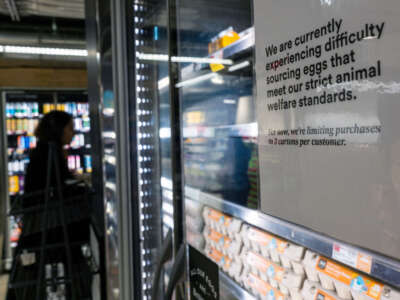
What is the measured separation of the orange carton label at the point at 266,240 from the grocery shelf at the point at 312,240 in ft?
0.22

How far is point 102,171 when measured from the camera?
2082 mm

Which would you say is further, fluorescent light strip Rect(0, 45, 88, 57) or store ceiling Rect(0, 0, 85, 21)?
fluorescent light strip Rect(0, 45, 88, 57)

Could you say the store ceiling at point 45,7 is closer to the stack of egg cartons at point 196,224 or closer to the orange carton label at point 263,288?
the stack of egg cartons at point 196,224

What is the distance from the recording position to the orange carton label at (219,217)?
1.45 meters

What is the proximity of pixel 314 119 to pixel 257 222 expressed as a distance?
0.73 m

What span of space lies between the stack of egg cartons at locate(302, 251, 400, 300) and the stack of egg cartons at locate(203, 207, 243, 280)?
384mm

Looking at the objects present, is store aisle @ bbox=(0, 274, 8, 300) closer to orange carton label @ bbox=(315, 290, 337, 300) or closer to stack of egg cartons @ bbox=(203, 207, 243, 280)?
stack of egg cartons @ bbox=(203, 207, 243, 280)

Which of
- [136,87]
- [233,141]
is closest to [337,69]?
[136,87]

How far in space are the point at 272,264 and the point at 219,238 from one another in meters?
0.34

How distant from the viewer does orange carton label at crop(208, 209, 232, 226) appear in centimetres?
145

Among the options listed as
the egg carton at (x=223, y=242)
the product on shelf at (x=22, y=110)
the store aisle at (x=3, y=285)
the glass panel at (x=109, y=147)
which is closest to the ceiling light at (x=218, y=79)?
the glass panel at (x=109, y=147)

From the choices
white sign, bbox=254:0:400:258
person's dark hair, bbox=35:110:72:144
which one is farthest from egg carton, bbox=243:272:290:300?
person's dark hair, bbox=35:110:72:144

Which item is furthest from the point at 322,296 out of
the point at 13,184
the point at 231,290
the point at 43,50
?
the point at 13,184

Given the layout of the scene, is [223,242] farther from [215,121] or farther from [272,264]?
[215,121]
